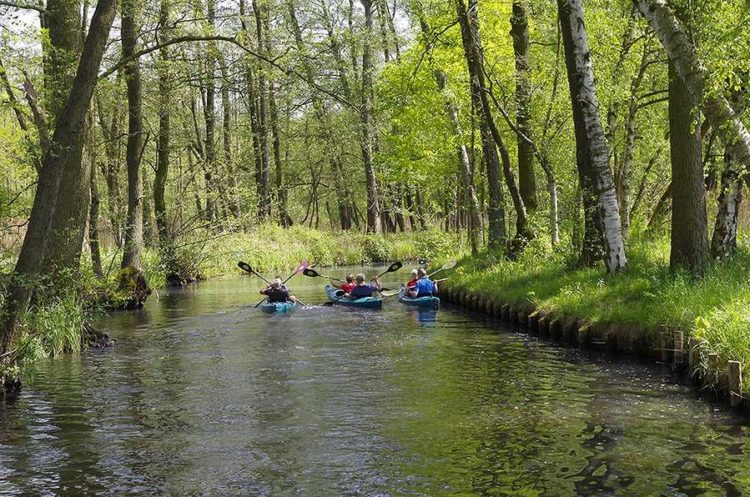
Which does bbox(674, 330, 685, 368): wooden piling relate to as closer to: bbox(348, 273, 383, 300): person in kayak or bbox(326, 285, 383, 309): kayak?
bbox(326, 285, 383, 309): kayak

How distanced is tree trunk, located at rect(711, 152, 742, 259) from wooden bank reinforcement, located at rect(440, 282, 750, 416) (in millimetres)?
2122

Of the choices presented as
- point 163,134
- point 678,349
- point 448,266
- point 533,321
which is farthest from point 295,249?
point 678,349

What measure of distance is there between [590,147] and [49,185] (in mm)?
9528

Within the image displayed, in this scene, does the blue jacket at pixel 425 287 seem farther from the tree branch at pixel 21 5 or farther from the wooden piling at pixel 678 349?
the tree branch at pixel 21 5

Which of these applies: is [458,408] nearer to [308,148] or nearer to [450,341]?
[450,341]

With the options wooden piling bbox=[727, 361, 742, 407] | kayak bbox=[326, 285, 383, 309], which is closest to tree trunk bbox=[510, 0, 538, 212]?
kayak bbox=[326, 285, 383, 309]

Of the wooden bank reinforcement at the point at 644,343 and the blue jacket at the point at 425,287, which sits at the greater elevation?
the blue jacket at the point at 425,287

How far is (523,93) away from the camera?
20.6 metres

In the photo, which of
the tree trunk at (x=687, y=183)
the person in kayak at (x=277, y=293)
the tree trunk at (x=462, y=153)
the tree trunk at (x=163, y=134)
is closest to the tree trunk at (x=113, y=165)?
the tree trunk at (x=163, y=134)

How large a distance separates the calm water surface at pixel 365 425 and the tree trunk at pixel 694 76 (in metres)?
3.27

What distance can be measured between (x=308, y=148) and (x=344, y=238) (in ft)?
46.9

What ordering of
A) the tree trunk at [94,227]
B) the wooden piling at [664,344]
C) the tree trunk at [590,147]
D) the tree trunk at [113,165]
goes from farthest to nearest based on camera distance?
the tree trunk at [113,165]
the tree trunk at [94,227]
the tree trunk at [590,147]
the wooden piling at [664,344]

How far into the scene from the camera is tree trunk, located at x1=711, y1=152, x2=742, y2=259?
1250 centimetres

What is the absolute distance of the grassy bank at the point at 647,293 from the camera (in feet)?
31.1
